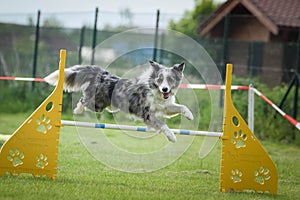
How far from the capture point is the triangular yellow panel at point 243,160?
19.9 feet

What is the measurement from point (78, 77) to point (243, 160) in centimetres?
205

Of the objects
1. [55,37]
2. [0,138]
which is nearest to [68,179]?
[0,138]

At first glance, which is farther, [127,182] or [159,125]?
[127,182]

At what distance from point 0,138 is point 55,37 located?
6.36 metres

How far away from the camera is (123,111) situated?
670 centimetres

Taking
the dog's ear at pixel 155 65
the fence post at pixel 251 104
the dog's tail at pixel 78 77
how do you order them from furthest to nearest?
1. the fence post at pixel 251 104
2. the dog's tail at pixel 78 77
3. the dog's ear at pixel 155 65

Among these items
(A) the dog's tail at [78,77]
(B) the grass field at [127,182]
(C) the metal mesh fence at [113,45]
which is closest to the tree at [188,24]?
(C) the metal mesh fence at [113,45]

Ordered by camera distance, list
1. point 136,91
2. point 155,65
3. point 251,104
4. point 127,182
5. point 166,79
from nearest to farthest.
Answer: point 166,79, point 155,65, point 127,182, point 136,91, point 251,104

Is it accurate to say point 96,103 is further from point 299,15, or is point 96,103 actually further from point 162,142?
point 299,15

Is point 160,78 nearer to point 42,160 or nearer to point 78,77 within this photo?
point 78,77

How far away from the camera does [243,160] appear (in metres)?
6.09

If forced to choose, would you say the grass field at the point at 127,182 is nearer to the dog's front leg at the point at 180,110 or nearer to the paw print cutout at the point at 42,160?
the paw print cutout at the point at 42,160

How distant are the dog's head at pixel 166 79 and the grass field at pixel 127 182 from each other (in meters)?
0.96

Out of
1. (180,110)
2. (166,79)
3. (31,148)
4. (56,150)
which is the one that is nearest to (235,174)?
(180,110)
